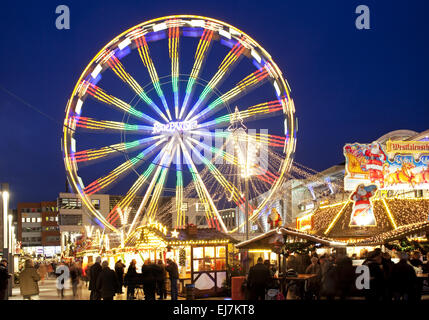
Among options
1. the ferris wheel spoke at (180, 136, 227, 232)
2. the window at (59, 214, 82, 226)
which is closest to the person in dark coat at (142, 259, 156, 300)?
the ferris wheel spoke at (180, 136, 227, 232)

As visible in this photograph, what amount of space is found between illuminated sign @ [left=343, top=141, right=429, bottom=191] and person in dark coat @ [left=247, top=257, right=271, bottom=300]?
12816 mm

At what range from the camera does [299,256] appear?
19047 millimetres

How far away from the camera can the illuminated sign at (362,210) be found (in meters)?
24.5

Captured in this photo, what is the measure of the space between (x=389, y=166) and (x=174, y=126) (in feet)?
32.1

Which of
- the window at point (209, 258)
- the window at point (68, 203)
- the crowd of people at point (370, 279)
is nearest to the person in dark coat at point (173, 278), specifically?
the window at point (209, 258)

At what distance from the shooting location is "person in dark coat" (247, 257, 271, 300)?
533 inches

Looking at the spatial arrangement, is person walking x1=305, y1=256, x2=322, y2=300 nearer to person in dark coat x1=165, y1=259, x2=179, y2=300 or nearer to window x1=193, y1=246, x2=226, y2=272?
person in dark coat x1=165, y1=259, x2=179, y2=300

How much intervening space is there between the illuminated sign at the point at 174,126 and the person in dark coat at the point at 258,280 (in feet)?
46.4

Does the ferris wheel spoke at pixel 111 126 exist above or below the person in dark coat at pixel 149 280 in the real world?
above

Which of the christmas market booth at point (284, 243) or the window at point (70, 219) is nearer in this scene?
the christmas market booth at point (284, 243)

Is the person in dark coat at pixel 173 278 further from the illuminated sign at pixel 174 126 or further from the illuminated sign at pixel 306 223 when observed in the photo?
the illuminated sign at pixel 306 223

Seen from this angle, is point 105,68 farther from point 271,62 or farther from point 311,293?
point 311,293

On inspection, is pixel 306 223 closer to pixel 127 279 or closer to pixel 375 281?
pixel 127 279
